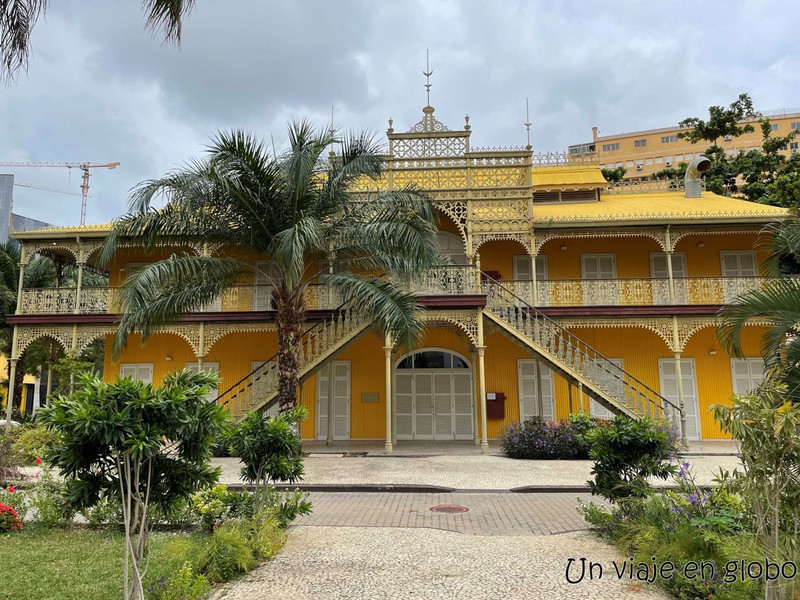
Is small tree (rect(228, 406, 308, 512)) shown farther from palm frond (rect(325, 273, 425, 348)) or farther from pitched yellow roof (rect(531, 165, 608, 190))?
pitched yellow roof (rect(531, 165, 608, 190))

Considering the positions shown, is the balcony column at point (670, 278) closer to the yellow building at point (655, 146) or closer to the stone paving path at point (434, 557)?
the stone paving path at point (434, 557)

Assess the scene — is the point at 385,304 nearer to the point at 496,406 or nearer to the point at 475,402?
the point at 475,402

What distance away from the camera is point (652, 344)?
680 inches

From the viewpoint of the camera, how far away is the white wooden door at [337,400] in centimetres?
1730

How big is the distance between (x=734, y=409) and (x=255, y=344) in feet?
50.9

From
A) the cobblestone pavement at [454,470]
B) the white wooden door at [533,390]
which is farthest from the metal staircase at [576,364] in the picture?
the white wooden door at [533,390]

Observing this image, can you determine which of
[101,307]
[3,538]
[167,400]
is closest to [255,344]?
[101,307]

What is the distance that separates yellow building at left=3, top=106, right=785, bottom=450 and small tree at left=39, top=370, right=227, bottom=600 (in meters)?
9.89

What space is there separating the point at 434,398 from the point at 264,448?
11.2m

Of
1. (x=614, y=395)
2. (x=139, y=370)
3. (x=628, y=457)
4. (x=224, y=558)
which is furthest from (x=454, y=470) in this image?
(x=139, y=370)

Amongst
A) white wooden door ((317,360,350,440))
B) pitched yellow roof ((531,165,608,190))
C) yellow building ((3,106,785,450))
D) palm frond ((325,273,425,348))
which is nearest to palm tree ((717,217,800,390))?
palm frond ((325,273,425,348))

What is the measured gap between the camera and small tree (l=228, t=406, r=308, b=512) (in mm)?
6484

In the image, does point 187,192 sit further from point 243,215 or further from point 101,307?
point 101,307

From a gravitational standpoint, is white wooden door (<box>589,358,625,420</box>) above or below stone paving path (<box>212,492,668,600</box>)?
above
